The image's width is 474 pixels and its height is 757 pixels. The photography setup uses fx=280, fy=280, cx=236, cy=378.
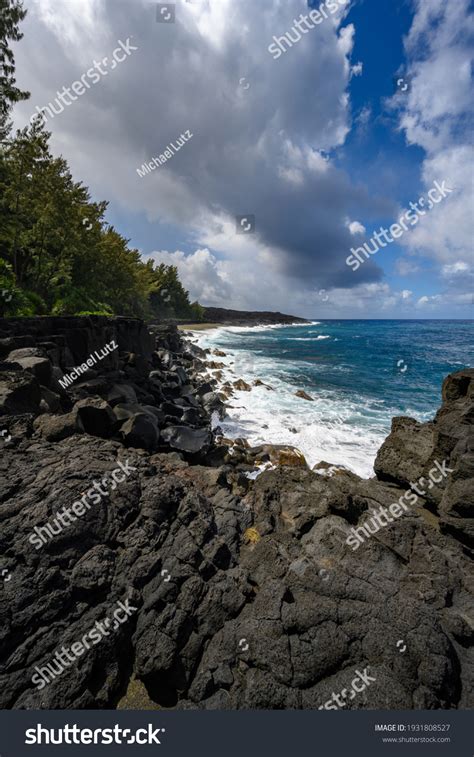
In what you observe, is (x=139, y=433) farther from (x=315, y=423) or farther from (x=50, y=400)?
(x=315, y=423)

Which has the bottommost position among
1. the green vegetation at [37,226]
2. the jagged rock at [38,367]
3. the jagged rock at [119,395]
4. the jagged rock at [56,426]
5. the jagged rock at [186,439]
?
the jagged rock at [186,439]

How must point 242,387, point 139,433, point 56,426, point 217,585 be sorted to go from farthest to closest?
point 242,387 < point 139,433 < point 56,426 < point 217,585

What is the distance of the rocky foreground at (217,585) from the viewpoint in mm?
3348

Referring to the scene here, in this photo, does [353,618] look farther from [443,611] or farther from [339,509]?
[339,509]

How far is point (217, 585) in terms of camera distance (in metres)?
4.18

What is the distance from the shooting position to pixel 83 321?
50.3ft

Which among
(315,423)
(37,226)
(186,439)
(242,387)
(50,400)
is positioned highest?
(37,226)

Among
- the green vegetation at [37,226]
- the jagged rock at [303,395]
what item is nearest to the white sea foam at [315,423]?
the jagged rock at [303,395]

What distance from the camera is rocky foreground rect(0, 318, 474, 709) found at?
3348 mm

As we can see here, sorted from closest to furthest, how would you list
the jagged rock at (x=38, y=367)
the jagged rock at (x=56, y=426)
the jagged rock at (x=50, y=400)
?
the jagged rock at (x=56, y=426) → the jagged rock at (x=50, y=400) → the jagged rock at (x=38, y=367)

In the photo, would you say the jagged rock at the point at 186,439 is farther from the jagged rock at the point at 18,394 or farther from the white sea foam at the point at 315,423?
the jagged rock at the point at 18,394

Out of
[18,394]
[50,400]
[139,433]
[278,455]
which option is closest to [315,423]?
[278,455]

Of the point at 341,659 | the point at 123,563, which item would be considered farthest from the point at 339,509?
the point at 123,563

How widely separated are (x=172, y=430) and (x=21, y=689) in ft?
25.5
